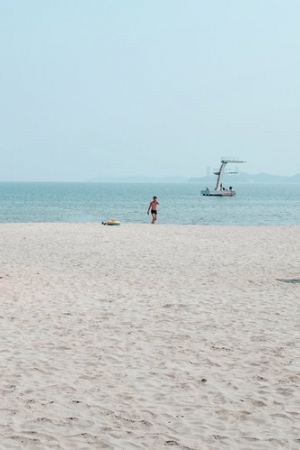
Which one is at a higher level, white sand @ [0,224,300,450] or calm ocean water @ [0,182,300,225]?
white sand @ [0,224,300,450]

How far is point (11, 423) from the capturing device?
532 centimetres

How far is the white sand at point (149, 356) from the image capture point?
5.27 metres

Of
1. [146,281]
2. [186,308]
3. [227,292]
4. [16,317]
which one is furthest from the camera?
[146,281]

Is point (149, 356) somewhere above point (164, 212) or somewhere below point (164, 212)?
above

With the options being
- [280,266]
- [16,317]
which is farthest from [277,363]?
[280,266]

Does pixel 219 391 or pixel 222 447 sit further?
pixel 219 391

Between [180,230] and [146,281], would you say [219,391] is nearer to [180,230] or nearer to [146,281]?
[146,281]

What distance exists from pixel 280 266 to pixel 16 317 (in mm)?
8671

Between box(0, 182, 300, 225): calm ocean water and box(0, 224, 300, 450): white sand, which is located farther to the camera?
box(0, 182, 300, 225): calm ocean water

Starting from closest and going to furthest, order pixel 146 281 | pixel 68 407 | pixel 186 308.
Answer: pixel 68 407
pixel 186 308
pixel 146 281

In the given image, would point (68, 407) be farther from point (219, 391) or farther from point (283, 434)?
point (283, 434)

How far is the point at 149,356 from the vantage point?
7523 mm

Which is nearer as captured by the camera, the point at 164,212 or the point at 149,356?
the point at 149,356

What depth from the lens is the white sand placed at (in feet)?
17.3
